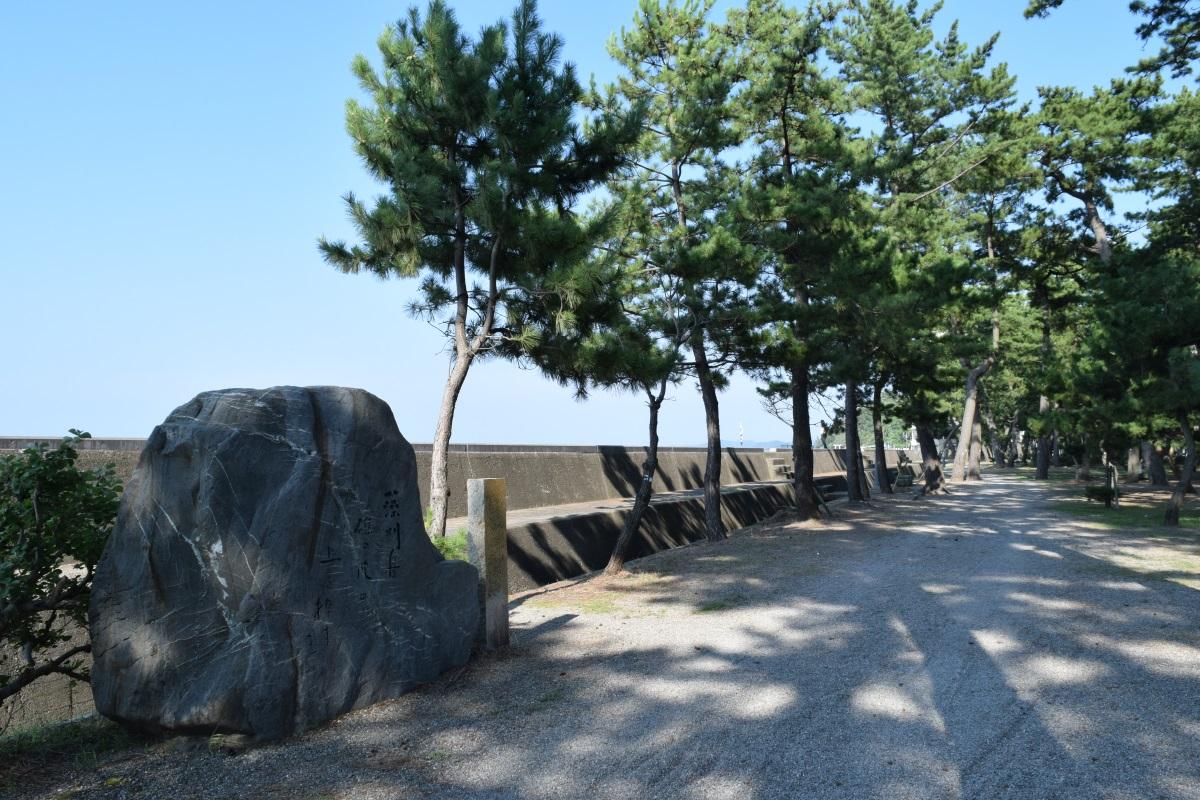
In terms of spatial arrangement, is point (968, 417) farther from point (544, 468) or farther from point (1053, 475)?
point (544, 468)

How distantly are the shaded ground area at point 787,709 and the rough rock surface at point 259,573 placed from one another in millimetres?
248

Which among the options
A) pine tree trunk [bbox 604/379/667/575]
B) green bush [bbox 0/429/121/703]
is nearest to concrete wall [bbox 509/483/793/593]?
pine tree trunk [bbox 604/379/667/575]

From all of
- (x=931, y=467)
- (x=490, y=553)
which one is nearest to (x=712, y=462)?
(x=490, y=553)

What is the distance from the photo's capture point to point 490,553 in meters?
6.12

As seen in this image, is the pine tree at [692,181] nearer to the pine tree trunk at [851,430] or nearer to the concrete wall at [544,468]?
the concrete wall at [544,468]

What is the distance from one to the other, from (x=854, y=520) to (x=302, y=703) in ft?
46.4

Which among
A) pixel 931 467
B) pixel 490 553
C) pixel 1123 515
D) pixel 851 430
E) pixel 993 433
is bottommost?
pixel 1123 515

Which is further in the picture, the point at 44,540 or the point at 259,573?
the point at 259,573

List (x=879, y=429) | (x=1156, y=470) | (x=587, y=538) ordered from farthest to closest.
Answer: (x=1156, y=470), (x=879, y=429), (x=587, y=538)

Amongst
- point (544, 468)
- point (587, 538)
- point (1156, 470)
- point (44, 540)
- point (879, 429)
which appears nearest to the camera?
point (44, 540)

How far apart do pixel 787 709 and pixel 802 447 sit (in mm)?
12230

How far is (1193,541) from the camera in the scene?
38.1ft

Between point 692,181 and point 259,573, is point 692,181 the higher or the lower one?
the higher one

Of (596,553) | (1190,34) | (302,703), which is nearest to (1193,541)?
(1190,34)
